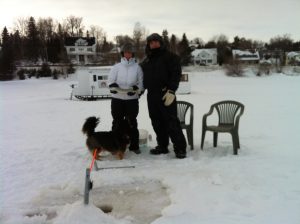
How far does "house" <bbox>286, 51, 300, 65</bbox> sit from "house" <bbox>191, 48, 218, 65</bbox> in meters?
13.2

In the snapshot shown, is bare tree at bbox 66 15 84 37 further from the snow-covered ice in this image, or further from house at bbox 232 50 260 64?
the snow-covered ice

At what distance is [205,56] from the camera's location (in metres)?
67.4

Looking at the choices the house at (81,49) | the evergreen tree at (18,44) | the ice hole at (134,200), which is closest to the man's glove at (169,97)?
the ice hole at (134,200)

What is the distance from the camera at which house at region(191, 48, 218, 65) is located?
2616 inches

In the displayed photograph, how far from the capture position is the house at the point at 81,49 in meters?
58.2

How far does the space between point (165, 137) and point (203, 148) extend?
0.71 meters

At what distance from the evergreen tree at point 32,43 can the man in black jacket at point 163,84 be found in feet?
174

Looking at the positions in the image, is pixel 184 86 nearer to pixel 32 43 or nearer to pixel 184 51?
pixel 184 51

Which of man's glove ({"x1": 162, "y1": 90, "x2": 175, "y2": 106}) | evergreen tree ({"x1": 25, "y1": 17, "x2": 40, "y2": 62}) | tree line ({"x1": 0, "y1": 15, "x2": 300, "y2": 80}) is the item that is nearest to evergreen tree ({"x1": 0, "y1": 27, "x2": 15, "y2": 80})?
tree line ({"x1": 0, "y1": 15, "x2": 300, "y2": 80})

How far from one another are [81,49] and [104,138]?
→ 56467 mm

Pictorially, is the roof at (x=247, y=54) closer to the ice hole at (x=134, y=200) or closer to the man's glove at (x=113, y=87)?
the man's glove at (x=113, y=87)

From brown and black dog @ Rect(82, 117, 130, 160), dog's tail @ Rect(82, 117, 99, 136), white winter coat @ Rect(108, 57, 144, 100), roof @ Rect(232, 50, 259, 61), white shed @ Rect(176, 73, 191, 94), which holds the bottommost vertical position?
white shed @ Rect(176, 73, 191, 94)

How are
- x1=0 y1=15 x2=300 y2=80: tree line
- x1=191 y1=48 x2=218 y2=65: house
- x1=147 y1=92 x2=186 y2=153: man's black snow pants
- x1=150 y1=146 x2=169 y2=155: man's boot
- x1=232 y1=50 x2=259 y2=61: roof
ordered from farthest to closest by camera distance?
x1=191 y1=48 x2=218 y2=65: house < x1=232 y1=50 x2=259 y2=61: roof < x1=0 y1=15 x2=300 y2=80: tree line < x1=150 y1=146 x2=169 y2=155: man's boot < x1=147 y1=92 x2=186 y2=153: man's black snow pants

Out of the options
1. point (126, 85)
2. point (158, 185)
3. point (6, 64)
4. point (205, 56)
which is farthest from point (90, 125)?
point (205, 56)
